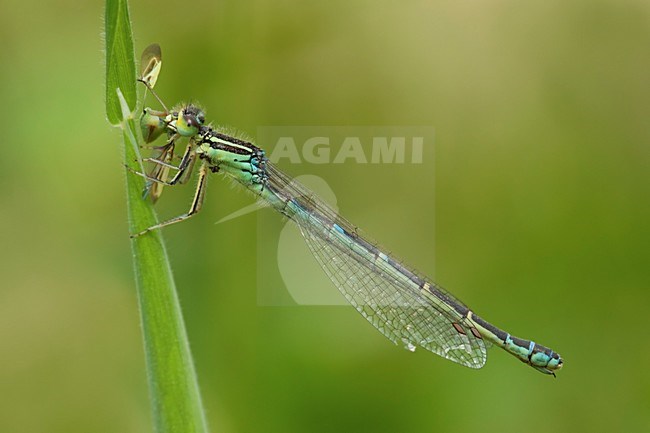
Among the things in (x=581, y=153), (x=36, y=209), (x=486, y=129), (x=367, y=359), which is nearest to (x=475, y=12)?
(x=486, y=129)

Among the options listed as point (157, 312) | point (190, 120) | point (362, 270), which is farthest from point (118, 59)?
point (362, 270)

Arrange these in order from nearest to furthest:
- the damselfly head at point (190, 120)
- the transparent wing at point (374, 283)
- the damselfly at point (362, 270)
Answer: the damselfly head at point (190, 120)
the damselfly at point (362, 270)
the transparent wing at point (374, 283)

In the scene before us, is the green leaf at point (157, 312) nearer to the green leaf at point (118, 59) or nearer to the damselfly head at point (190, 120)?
the green leaf at point (118, 59)

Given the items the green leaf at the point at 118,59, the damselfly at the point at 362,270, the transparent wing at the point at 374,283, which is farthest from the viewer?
the transparent wing at the point at 374,283

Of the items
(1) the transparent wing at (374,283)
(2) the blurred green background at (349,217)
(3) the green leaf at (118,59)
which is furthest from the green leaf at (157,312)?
(1) the transparent wing at (374,283)

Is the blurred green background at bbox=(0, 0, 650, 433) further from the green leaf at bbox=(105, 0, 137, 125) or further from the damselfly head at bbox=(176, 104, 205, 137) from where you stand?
the green leaf at bbox=(105, 0, 137, 125)

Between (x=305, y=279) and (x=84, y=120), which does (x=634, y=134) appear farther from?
(x=84, y=120)

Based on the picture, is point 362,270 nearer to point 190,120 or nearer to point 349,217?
point 349,217
